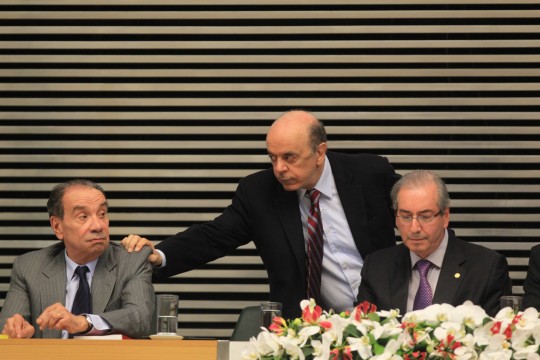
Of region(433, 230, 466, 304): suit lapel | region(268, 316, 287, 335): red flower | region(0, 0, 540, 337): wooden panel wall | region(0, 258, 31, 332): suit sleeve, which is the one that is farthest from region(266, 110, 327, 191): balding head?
region(268, 316, 287, 335): red flower

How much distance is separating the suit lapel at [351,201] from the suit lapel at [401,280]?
1.34 ft

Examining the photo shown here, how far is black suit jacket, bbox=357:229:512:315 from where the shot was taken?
4116mm

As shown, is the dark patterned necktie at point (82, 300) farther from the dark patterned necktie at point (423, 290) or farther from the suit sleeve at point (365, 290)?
the dark patterned necktie at point (423, 290)

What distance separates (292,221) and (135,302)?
827mm

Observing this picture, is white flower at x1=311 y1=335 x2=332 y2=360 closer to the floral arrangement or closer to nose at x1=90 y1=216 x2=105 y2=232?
the floral arrangement

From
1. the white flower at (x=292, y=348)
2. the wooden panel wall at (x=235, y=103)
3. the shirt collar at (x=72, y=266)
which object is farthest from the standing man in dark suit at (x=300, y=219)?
the white flower at (x=292, y=348)

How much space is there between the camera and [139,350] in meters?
3.28

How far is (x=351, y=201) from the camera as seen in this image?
4.80 metres

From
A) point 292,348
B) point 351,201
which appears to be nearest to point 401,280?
point 351,201

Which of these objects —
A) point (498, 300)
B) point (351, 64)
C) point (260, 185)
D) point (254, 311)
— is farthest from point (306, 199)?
point (351, 64)

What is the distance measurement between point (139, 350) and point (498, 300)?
148cm

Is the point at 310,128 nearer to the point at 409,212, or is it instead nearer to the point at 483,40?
the point at 409,212

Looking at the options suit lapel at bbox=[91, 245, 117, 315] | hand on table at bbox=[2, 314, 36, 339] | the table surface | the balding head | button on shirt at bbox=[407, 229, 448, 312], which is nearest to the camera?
the table surface

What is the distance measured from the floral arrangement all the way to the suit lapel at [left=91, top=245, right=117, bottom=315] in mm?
1640
